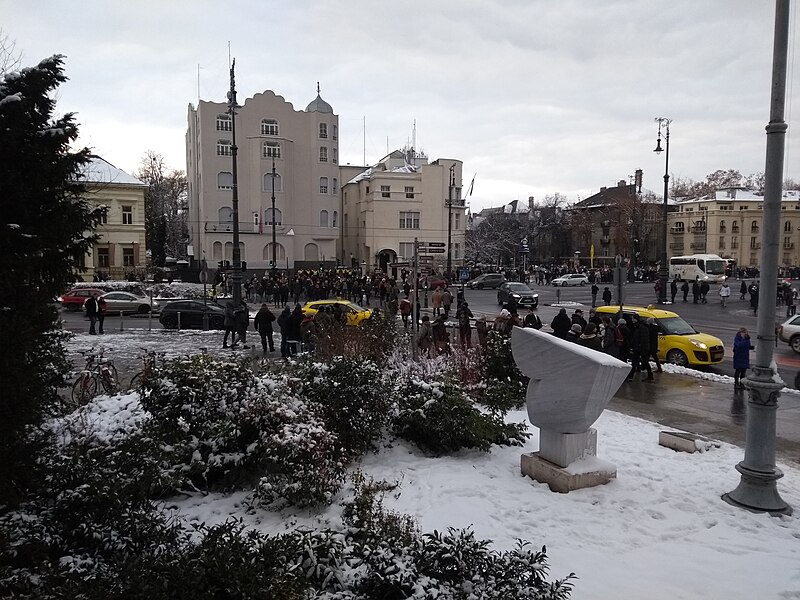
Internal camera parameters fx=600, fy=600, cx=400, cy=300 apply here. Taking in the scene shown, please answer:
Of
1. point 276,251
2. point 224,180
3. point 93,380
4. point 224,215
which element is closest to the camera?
point 93,380

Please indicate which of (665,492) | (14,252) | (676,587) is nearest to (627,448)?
(665,492)

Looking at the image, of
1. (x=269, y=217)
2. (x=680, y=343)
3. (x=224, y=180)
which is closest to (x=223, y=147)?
(x=224, y=180)

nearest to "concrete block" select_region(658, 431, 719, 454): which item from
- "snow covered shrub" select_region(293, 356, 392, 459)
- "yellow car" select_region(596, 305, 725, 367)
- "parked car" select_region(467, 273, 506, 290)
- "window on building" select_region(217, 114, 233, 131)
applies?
"snow covered shrub" select_region(293, 356, 392, 459)

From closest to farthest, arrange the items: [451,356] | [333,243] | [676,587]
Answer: [676,587], [451,356], [333,243]

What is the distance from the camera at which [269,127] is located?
192 feet

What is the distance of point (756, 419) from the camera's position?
6988 millimetres

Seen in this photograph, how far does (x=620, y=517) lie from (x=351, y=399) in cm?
362

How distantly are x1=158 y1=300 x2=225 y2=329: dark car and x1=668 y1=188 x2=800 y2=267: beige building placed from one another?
267 feet

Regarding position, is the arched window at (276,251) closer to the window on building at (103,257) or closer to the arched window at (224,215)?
the arched window at (224,215)

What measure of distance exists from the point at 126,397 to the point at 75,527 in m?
3.81

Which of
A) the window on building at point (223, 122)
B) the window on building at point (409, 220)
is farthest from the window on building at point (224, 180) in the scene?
the window on building at point (409, 220)

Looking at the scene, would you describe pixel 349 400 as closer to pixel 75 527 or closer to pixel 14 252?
pixel 75 527

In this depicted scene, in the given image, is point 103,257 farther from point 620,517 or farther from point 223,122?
point 620,517

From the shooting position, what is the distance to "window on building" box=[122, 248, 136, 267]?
53812 mm
